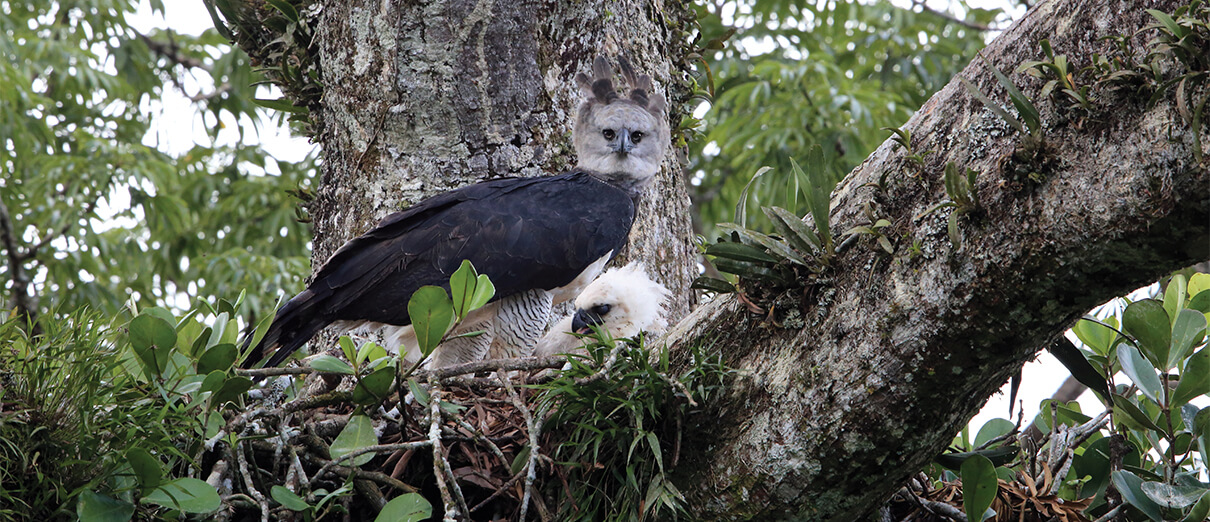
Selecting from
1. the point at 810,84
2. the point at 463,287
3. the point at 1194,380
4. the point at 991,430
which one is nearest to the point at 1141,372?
the point at 1194,380

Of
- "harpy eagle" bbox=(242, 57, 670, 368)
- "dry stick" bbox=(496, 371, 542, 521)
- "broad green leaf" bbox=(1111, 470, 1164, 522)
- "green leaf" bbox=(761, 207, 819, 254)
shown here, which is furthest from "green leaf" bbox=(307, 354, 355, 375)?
"broad green leaf" bbox=(1111, 470, 1164, 522)

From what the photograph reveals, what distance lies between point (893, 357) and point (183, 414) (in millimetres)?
1381

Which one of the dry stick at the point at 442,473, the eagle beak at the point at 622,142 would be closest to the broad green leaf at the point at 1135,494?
the dry stick at the point at 442,473

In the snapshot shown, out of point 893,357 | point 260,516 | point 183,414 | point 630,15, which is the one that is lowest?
point 260,516

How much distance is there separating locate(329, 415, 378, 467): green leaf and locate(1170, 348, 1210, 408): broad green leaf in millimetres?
1709

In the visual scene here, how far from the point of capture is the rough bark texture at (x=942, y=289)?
5.17 feet

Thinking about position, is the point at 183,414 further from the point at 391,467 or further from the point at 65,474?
the point at 391,467

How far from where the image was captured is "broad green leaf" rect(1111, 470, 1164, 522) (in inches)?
82.9

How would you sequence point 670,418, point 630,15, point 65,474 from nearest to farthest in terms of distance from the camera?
1. point 65,474
2. point 670,418
3. point 630,15

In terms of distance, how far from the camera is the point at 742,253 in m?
2.00

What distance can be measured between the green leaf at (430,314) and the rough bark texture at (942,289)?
512 millimetres

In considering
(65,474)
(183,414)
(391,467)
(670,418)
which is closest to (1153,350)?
(670,418)

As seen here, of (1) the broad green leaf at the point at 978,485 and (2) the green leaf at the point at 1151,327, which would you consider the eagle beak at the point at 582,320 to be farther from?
(2) the green leaf at the point at 1151,327

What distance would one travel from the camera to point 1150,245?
1554 millimetres
